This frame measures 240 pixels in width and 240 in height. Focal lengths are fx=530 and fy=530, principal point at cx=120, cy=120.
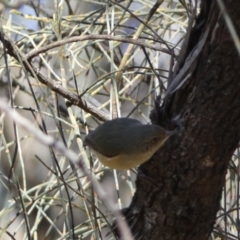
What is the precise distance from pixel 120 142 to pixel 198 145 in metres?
0.43

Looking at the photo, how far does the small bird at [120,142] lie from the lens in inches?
55.7

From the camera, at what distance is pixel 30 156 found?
3566mm

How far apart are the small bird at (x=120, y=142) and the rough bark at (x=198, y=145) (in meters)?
0.17

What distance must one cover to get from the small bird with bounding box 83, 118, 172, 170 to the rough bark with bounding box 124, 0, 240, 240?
0.17 meters

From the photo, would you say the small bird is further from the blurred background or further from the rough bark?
the rough bark

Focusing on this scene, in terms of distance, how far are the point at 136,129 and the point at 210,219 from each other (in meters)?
0.38

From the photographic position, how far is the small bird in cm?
142

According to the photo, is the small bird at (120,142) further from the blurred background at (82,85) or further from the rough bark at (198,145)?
the rough bark at (198,145)

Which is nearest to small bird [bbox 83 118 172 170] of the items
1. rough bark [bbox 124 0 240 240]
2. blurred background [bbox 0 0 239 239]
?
blurred background [bbox 0 0 239 239]

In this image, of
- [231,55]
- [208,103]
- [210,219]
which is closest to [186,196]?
[210,219]

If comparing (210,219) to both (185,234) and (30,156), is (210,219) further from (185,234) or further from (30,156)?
(30,156)

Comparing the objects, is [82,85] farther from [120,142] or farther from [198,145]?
[198,145]

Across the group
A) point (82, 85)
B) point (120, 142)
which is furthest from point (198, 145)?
point (82, 85)

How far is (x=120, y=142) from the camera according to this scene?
4.97ft
